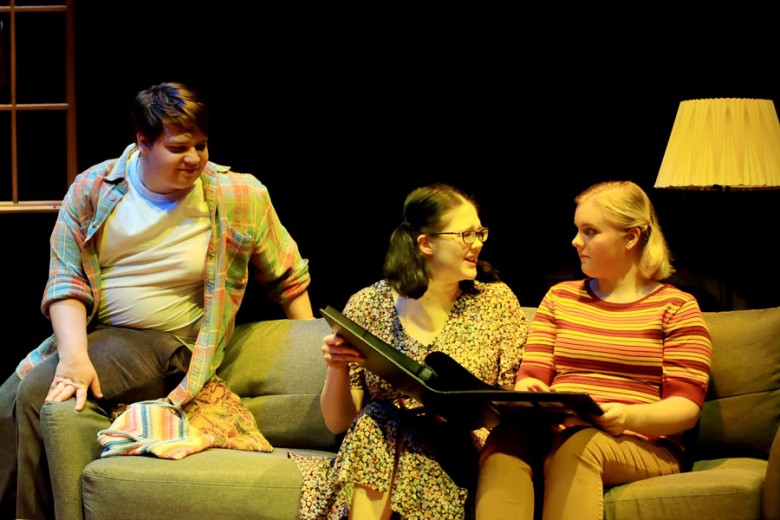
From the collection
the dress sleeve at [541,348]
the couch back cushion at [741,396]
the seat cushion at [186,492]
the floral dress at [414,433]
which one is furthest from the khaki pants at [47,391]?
the couch back cushion at [741,396]

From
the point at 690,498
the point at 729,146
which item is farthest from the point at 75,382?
the point at 729,146

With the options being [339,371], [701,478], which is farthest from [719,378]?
[339,371]

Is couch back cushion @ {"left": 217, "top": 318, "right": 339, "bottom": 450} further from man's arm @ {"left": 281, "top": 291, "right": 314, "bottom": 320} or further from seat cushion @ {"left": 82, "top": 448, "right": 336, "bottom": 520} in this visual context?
seat cushion @ {"left": 82, "top": 448, "right": 336, "bottom": 520}

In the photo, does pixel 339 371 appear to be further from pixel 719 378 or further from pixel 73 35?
pixel 73 35

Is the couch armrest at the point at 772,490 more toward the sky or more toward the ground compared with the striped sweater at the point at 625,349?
more toward the ground

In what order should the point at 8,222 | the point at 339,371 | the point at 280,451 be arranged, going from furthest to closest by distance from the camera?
the point at 8,222 → the point at 280,451 → the point at 339,371

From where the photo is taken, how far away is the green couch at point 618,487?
8.05ft

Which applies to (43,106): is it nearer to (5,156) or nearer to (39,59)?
(39,59)

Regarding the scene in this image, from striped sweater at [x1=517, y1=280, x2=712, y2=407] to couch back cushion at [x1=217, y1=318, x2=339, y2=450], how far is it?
78 cm

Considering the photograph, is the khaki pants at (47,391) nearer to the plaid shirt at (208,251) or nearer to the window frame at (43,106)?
the plaid shirt at (208,251)

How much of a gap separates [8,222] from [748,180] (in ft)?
9.91

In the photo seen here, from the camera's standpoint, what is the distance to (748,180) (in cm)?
323

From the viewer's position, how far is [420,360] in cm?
283

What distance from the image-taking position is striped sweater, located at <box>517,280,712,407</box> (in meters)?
2.64
